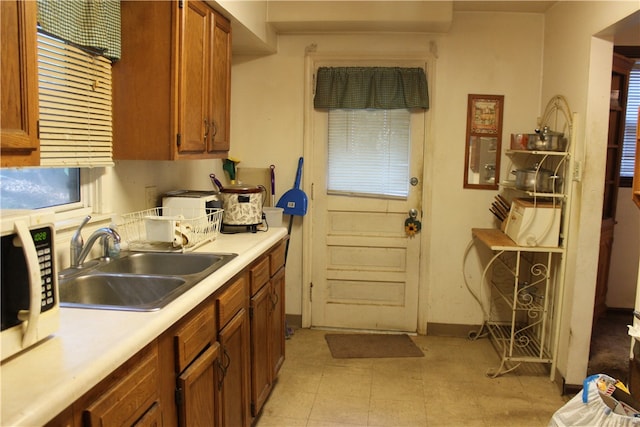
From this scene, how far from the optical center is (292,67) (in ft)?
12.6

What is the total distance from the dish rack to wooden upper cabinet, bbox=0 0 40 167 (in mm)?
914

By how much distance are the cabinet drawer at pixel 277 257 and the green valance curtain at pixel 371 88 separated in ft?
4.11

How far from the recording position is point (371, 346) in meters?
3.70

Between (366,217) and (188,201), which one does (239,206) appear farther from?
(366,217)

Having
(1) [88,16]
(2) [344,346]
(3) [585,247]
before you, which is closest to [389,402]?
(2) [344,346]

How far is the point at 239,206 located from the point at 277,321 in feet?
2.22

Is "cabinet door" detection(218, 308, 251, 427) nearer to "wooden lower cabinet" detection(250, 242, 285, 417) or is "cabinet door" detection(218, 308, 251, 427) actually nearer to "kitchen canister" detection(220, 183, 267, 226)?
"wooden lower cabinet" detection(250, 242, 285, 417)

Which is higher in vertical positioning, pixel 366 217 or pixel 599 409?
pixel 366 217

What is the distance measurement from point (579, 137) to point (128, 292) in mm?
2483

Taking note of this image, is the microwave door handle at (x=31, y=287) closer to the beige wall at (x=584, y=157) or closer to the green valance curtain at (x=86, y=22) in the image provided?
the green valance curtain at (x=86, y=22)

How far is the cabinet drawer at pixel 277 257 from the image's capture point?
9.20 ft

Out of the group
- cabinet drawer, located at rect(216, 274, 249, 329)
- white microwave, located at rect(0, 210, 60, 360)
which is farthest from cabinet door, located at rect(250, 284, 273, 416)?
white microwave, located at rect(0, 210, 60, 360)

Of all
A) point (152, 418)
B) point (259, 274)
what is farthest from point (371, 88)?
point (152, 418)

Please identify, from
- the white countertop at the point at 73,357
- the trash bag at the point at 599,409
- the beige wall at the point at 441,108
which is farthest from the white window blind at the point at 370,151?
the white countertop at the point at 73,357
